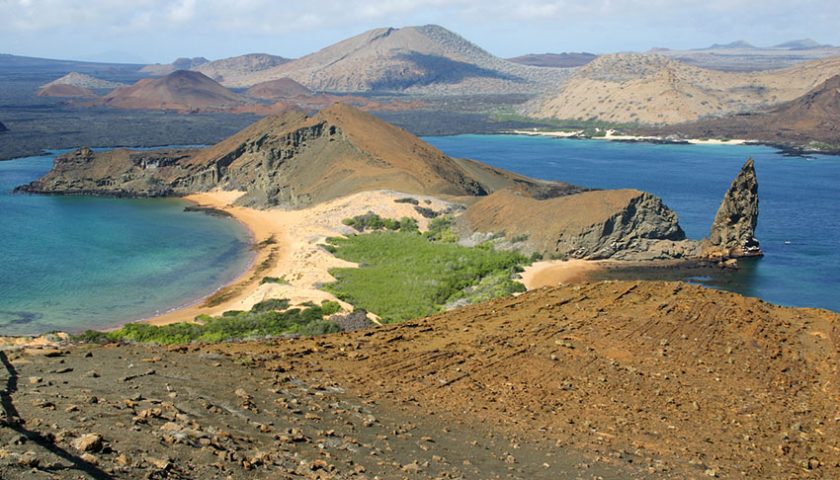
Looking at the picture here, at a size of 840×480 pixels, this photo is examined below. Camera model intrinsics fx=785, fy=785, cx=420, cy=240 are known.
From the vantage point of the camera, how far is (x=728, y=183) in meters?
87.9

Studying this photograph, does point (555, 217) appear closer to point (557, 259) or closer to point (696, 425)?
point (557, 259)

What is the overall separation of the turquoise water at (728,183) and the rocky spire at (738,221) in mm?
1185

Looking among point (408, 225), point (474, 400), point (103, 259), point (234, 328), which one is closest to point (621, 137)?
point (408, 225)

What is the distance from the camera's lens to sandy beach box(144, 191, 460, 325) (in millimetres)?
38125

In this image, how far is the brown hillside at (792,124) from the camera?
5167 inches

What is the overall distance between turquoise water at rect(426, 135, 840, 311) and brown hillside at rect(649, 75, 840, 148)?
28.9 feet

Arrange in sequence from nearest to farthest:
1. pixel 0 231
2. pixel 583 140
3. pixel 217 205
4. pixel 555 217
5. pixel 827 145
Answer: pixel 555 217
pixel 0 231
pixel 217 205
pixel 827 145
pixel 583 140

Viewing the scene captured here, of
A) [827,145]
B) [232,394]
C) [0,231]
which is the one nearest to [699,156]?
[827,145]

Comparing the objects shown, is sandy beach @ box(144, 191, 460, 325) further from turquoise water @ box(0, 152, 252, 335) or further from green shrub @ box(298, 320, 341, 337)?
green shrub @ box(298, 320, 341, 337)

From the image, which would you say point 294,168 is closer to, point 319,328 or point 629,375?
point 319,328

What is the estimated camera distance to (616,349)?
2264cm

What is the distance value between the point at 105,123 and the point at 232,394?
5510 inches

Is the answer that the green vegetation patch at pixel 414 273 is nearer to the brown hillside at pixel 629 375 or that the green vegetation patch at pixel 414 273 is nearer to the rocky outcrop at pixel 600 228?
the rocky outcrop at pixel 600 228

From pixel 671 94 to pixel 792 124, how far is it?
27.5 m
